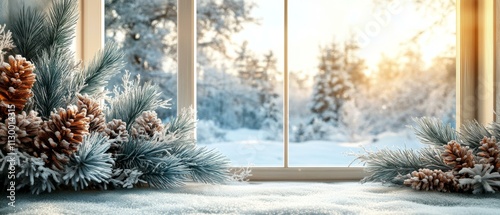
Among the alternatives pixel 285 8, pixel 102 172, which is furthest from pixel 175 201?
pixel 285 8

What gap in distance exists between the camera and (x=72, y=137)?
3.57 feet

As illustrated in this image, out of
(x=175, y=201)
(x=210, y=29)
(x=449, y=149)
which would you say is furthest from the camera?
(x=210, y=29)

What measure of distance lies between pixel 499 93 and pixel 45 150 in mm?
1101

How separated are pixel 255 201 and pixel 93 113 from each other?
412mm

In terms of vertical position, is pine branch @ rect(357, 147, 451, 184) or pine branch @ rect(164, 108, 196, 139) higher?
pine branch @ rect(164, 108, 196, 139)

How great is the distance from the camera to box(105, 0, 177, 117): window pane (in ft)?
4.92

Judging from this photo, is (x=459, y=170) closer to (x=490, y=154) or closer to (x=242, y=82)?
(x=490, y=154)

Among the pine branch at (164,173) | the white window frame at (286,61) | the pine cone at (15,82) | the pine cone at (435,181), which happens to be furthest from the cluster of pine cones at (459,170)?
the pine cone at (15,82)

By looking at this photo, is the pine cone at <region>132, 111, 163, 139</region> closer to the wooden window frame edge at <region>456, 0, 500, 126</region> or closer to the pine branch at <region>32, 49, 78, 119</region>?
the pine branch at <region>32, 49, 78, 119</region>

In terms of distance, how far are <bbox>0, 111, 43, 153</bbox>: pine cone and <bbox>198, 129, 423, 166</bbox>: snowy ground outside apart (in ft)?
1.69

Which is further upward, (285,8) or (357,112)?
(285,8)

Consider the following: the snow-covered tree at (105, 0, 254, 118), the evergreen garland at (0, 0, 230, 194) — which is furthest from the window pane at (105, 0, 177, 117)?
the evergreen garland at (0, 0, 230, 194)

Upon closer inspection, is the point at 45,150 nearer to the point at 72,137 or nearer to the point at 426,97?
the point at 72,137

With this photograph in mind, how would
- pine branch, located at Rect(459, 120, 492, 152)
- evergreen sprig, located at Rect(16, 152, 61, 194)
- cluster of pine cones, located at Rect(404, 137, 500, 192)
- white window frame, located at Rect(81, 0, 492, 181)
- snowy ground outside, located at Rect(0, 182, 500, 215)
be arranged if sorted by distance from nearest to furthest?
snowy ground outside, located at Rect(0, 182, 500, 215), evergreen sprig, located at Rect(16, 152, 61, 194), cluster of pine cones, located at Rect(404, 137, 500, 192), pine branch, located at Rect(459, 120, 492, 152), white window frame, located at Rect(81, 0, 492, 181)
